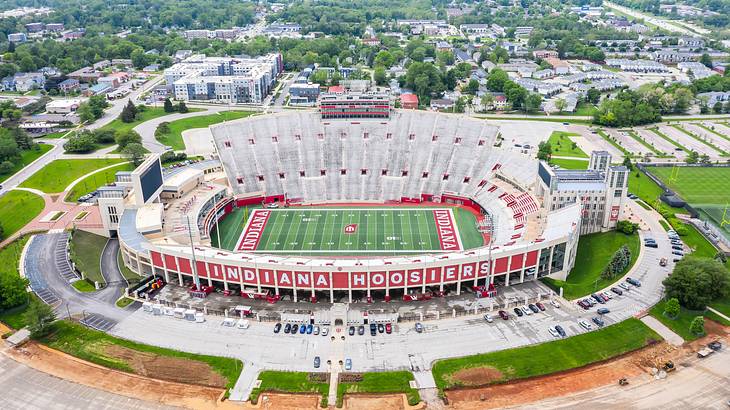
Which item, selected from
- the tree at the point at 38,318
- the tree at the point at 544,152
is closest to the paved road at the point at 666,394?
the tree at the point at 38,318

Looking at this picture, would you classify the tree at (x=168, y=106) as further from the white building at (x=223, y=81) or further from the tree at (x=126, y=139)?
the tree at (x=126, y=139)

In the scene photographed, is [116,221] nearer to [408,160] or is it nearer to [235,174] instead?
[235,174]

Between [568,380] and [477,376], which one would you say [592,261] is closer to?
[568,380]

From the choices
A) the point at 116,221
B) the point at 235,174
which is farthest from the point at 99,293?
the point at 235,174

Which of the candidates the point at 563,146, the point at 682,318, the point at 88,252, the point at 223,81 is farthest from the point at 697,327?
the point at 223,81

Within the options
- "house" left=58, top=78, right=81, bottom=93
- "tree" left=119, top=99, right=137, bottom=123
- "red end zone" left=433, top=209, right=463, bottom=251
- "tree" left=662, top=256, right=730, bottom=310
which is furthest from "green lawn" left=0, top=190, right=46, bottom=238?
"tree" left=662, top=256, right=730, bottom=310

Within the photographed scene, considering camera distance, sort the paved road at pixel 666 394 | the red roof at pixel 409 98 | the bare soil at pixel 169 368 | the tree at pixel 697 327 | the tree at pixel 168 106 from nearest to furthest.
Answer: the paved road at pixel 666 394 → the bare soil at pixel 169 368 → the tree at pixel 697 327 → the tree at pixel 168 106 → the red roof at pixel 409 98
